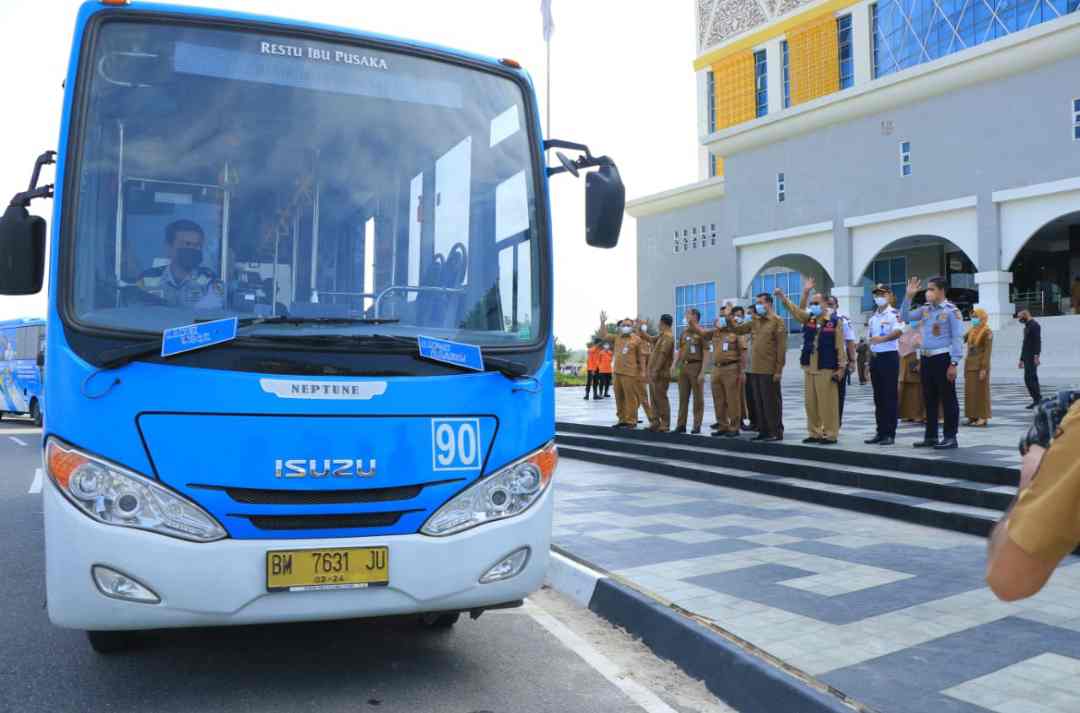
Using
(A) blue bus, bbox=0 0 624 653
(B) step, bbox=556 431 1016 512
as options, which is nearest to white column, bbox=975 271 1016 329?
(B) step, bbox=556 431 1016 512

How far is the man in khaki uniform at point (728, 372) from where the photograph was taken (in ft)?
39.5

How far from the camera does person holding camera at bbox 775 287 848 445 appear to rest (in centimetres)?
1040

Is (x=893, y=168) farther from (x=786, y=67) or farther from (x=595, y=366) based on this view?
(x=786, y=67)

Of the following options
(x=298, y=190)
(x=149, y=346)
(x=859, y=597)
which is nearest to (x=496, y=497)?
(x=149, y=346)

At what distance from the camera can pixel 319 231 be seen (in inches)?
155

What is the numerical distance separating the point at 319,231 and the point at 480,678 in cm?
210

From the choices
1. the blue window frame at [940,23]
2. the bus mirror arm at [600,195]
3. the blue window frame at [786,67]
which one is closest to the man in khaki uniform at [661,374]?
the bus mirror arm at [600,195]

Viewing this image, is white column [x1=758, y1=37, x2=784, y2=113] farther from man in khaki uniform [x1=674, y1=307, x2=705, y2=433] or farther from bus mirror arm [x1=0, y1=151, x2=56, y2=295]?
bus mirror arm [x1=0, y1=151, x2=56, y2=295]

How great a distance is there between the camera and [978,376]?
12406 millimetres

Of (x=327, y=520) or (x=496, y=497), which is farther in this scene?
(x=496, y=497)

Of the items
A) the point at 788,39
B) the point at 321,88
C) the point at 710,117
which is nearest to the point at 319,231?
the point at 321,88

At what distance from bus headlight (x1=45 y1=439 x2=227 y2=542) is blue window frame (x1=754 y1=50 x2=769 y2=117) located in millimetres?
48476

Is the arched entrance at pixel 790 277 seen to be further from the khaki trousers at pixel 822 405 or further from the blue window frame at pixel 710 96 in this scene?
the khaki trousers at pixel 822 405

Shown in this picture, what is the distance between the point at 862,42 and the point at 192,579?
45276 mm
